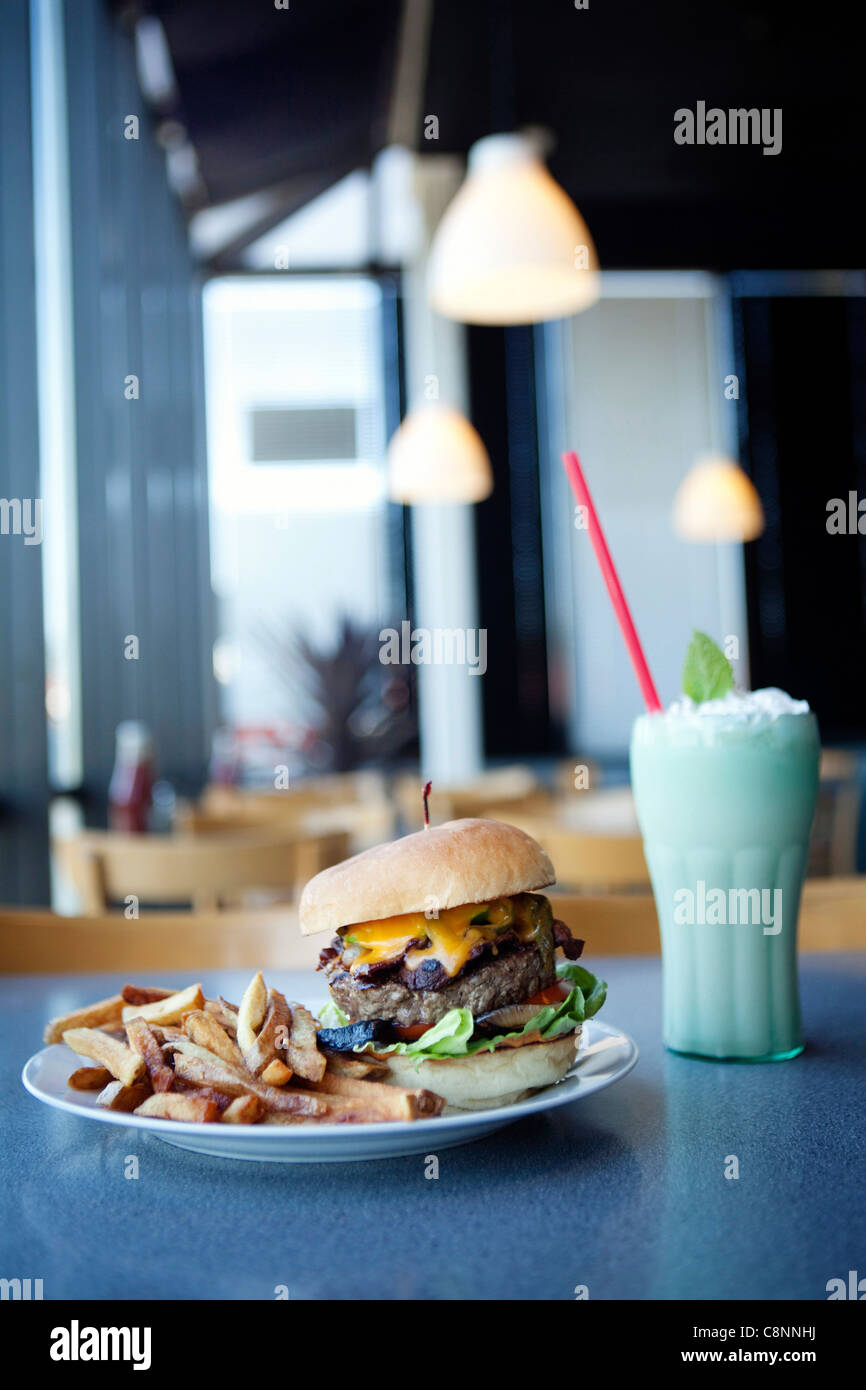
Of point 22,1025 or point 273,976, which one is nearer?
point 22,1025

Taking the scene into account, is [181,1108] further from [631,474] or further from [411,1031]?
[631,474]

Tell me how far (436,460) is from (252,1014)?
4.03 metres

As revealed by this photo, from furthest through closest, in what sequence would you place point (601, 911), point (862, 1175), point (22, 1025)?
1. point (601, 911)
2. point (22, 1025)
3. point (862, 1175)

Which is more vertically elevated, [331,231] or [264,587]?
[331,231]

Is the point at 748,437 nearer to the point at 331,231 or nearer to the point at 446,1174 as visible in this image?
the point at 331,231

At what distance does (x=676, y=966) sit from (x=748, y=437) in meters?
6.54

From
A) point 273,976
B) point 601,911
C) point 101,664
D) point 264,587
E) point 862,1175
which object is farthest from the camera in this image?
point 264,587

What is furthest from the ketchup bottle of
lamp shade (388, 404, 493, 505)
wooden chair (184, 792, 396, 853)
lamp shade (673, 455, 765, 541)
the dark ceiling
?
lamp shade (673, 455, 765, 541)

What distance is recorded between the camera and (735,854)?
101 centimetres

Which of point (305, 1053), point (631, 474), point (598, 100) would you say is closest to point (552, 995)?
point (305, 1053)

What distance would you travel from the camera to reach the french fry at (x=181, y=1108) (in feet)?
2.42
